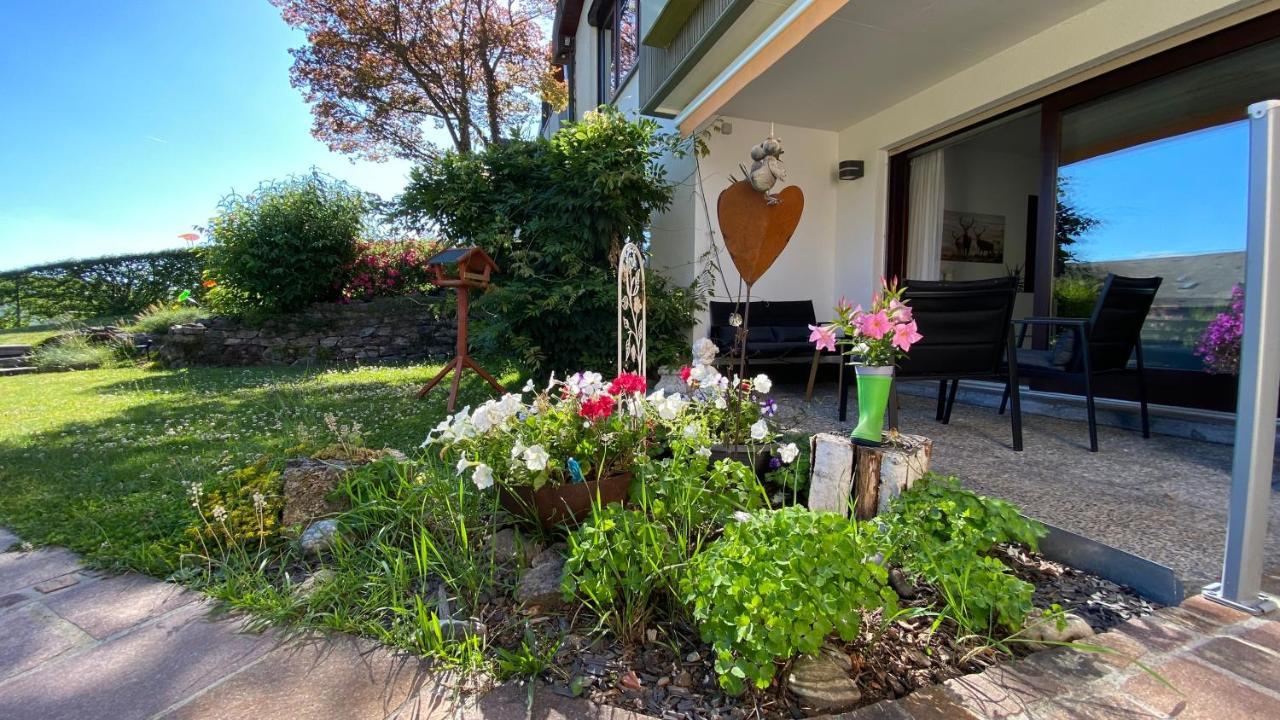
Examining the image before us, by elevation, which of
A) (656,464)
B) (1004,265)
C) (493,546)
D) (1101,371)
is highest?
(1004,265)

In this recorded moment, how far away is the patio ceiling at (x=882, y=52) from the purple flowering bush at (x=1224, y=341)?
1.98 metres

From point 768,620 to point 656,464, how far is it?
0.68 metres

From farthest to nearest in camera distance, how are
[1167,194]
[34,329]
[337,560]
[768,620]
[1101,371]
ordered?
[34,329] → [1167,194] → [1101,371] → [337,560] → [768,620]

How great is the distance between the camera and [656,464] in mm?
1637

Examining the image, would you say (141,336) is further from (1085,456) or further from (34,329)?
(1085,456)

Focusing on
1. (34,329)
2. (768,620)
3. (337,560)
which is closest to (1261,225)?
(768,620)

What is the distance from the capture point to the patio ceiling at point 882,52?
3191 mm

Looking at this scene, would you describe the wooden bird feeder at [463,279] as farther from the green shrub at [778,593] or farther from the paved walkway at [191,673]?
the green shrub at [778,593]

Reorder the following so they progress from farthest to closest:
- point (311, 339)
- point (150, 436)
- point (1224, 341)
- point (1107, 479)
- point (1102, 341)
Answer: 1. point (311, 339)
2. point (150, 436)
3. point (1224, 341)
4. point (1102, 341)
5. point (1107, 479)

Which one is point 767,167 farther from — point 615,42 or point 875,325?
point 615,42

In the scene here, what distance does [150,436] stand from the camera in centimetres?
344

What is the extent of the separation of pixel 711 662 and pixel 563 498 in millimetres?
623

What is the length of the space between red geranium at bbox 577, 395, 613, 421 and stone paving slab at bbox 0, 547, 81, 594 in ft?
5.82

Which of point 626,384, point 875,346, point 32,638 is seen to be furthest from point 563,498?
point 32,638
